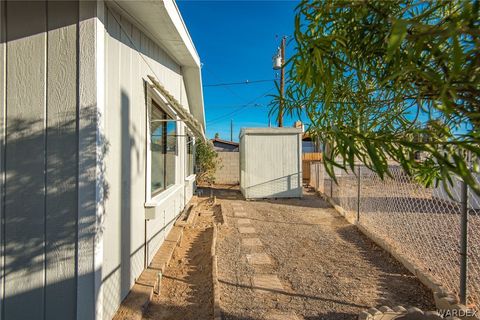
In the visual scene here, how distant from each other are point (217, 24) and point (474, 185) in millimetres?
12905

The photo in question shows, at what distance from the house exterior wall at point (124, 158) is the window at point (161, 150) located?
0.47 m

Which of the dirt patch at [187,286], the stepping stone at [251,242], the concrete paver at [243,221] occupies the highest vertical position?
the concrete paver at [243,221]

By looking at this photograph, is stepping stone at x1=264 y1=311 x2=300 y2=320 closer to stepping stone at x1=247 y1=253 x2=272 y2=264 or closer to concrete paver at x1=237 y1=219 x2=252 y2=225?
stepping stone at x1=247 y1=253 x2=272 y2=264

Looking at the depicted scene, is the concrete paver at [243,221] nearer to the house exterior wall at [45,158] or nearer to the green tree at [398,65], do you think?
the house exterior wall at [45,158]

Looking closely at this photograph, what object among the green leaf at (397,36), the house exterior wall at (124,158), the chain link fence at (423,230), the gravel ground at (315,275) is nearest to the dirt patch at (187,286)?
the gravel ground at (315,275)

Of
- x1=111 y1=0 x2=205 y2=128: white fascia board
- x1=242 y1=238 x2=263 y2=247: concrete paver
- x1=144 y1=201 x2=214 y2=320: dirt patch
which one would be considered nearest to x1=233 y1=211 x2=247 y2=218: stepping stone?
x1=144 y1=201 x2=214 y2=320: dirt patch

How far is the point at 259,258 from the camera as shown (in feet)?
15.1

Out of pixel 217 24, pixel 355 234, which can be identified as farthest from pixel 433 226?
pixel 217 24

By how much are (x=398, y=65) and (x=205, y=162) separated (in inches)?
561

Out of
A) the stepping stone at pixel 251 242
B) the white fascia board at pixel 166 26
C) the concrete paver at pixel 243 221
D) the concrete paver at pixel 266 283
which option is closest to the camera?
the white fascia board at pixel 166 26

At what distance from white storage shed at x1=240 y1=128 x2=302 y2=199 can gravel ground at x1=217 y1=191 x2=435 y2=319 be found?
4.19 meters

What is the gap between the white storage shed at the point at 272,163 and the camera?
10.9 meters

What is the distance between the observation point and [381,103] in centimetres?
150

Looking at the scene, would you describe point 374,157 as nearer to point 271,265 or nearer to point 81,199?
point 81,199
